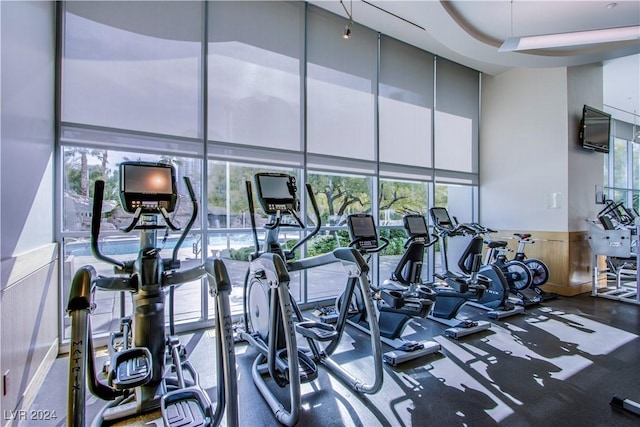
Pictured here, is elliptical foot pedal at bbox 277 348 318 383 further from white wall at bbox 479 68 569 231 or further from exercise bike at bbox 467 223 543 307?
white wall at bbox 479 68 569 231

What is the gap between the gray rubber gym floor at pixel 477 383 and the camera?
220 cm

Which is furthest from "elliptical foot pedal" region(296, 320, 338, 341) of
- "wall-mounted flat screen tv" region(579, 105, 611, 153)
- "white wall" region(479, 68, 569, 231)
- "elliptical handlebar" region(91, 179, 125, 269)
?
"wall-mounted flat screen tv" region(579, 105, 611, 153)

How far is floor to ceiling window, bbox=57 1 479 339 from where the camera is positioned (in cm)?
333

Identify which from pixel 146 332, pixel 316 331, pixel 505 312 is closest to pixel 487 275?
pixel 505 312

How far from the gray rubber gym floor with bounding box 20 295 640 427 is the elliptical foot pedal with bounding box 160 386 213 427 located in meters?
0.23

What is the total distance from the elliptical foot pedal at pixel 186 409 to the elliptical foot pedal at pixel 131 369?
1.02 ft

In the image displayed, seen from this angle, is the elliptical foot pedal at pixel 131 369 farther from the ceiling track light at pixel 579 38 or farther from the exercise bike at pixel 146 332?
the ceiling track light at pixel 579 38

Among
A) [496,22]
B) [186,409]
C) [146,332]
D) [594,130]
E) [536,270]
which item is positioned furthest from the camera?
[594,130]

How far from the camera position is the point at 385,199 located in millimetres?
5484

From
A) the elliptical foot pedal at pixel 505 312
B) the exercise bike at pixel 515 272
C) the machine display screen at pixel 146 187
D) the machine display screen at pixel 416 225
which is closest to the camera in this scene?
the machine display screen at pixel 146 187

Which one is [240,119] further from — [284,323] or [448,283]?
[448,283]

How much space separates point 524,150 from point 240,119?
521 cm

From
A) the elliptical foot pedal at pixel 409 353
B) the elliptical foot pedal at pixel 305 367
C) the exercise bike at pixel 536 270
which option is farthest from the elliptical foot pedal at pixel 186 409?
the exercise bike at pixel 536 270

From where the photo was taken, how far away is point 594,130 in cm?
566
